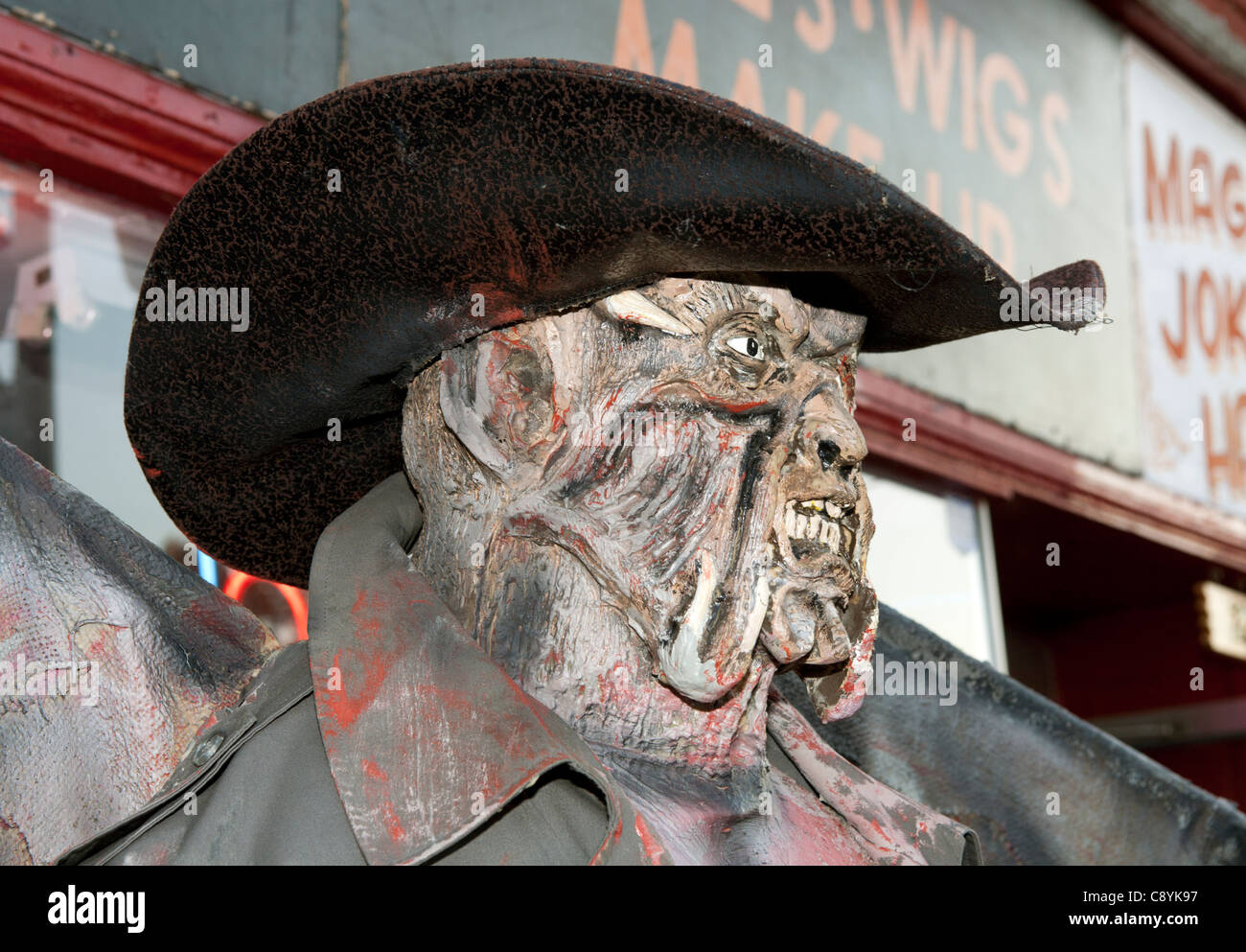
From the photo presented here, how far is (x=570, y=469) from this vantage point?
4.65 feet

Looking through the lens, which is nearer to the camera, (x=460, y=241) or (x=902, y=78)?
(x=460, y=241)

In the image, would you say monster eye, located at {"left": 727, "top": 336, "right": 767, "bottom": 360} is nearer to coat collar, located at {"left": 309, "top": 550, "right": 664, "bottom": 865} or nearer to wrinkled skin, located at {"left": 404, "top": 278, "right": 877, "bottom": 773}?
wrinkled skin, located at {"left": 404, "top": 278, "right": 877, "bottom": 773}

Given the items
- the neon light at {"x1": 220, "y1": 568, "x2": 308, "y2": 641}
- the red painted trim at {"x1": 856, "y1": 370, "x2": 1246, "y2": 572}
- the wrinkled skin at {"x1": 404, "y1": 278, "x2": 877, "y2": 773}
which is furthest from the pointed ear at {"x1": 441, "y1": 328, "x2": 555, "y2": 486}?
the red painted trim at {"x1": 856, "y1": 370, "x2": 1246, "y2": 572}

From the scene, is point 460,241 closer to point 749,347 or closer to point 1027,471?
point 749,347

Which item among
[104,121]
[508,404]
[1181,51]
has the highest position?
[1181,51]

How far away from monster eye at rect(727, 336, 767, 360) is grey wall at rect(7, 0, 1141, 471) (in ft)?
4.10

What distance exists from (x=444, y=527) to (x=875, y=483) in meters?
2.27

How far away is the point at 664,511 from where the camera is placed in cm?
140

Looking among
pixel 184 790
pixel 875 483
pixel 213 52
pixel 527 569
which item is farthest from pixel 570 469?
pixel 875 483

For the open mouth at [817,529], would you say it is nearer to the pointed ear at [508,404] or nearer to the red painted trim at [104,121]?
the pointed ear at [508,404]

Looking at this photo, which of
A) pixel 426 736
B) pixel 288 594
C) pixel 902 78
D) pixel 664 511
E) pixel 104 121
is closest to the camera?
pixel 426 736

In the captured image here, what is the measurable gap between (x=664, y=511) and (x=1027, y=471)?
2.79m

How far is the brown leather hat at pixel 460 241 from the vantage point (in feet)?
3.98

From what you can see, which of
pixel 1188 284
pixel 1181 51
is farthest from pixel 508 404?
pixel 1181 51
